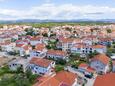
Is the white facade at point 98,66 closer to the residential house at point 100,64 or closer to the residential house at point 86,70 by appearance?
the residential house at point 100,64

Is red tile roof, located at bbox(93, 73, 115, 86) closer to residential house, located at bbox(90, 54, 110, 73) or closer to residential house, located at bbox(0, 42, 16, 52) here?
residential house, located at bbox(90, 54, 110, 73)

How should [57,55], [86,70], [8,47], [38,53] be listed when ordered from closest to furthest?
1. [86,70]
2. [57,55]
3. [38,53]
4. [8,47]

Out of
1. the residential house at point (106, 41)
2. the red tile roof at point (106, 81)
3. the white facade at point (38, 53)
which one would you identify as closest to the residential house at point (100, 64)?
the red tile roof at point (106, 81)

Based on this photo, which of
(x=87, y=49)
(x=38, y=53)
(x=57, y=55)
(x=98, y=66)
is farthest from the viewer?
(x=87, y=49)

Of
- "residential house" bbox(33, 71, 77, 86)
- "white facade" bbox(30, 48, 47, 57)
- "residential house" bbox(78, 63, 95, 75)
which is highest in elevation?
"residential house" bbox(33, 71, 77, 86)

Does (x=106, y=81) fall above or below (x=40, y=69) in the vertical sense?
above

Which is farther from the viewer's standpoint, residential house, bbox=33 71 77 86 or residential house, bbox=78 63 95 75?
residential house, bbox=78 63 95 75

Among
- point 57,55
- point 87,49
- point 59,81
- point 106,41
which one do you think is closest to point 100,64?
point 57,55

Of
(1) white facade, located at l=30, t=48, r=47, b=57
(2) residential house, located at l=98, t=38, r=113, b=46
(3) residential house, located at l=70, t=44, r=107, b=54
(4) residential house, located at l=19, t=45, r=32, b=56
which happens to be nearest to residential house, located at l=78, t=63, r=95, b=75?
(1) white facade, located at l=30, t=48, r=47, b=57

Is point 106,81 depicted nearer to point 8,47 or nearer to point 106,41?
point 106,41

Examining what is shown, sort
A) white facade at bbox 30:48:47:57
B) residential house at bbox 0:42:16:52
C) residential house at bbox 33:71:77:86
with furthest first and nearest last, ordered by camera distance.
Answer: residential house at bbox 0:42:16:52
white facade at bbox 30:48:47:57
residential house at bbox 33:71:77:86

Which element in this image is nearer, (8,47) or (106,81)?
(106,81)
